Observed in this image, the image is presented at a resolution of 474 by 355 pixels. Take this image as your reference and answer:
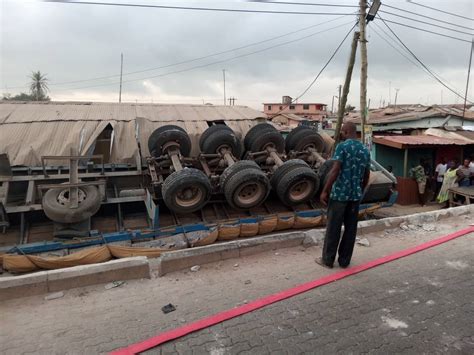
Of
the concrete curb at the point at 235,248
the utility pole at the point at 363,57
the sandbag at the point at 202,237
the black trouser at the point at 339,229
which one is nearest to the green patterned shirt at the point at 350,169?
the black trouser at the point at 339,229

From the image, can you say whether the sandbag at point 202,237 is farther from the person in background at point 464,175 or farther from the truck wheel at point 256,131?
the person in background at point 464,175

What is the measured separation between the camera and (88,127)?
1011cm

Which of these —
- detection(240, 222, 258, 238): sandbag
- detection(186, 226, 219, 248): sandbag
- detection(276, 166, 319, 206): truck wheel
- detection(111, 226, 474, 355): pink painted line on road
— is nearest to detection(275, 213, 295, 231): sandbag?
detection(276, 166, 319, 206): truck wheel

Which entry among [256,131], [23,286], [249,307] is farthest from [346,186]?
[256,131]

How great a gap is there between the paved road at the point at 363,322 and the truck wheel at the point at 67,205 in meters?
4.30

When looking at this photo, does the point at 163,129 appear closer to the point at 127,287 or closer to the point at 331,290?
the point at 127,287

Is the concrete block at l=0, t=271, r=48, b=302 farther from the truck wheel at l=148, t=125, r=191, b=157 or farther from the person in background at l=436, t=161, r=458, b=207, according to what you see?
the person in background at l=436, t=161, r=458, b=207

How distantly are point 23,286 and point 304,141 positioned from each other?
310 inches

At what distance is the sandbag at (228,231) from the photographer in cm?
665

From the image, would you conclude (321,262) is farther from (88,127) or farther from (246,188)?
(88,127)

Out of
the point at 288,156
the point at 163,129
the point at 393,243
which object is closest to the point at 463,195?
the point at 288,156

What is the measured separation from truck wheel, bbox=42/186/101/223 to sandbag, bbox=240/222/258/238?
2894 mm

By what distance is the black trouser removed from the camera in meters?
3.54

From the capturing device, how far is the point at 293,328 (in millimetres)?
2662
